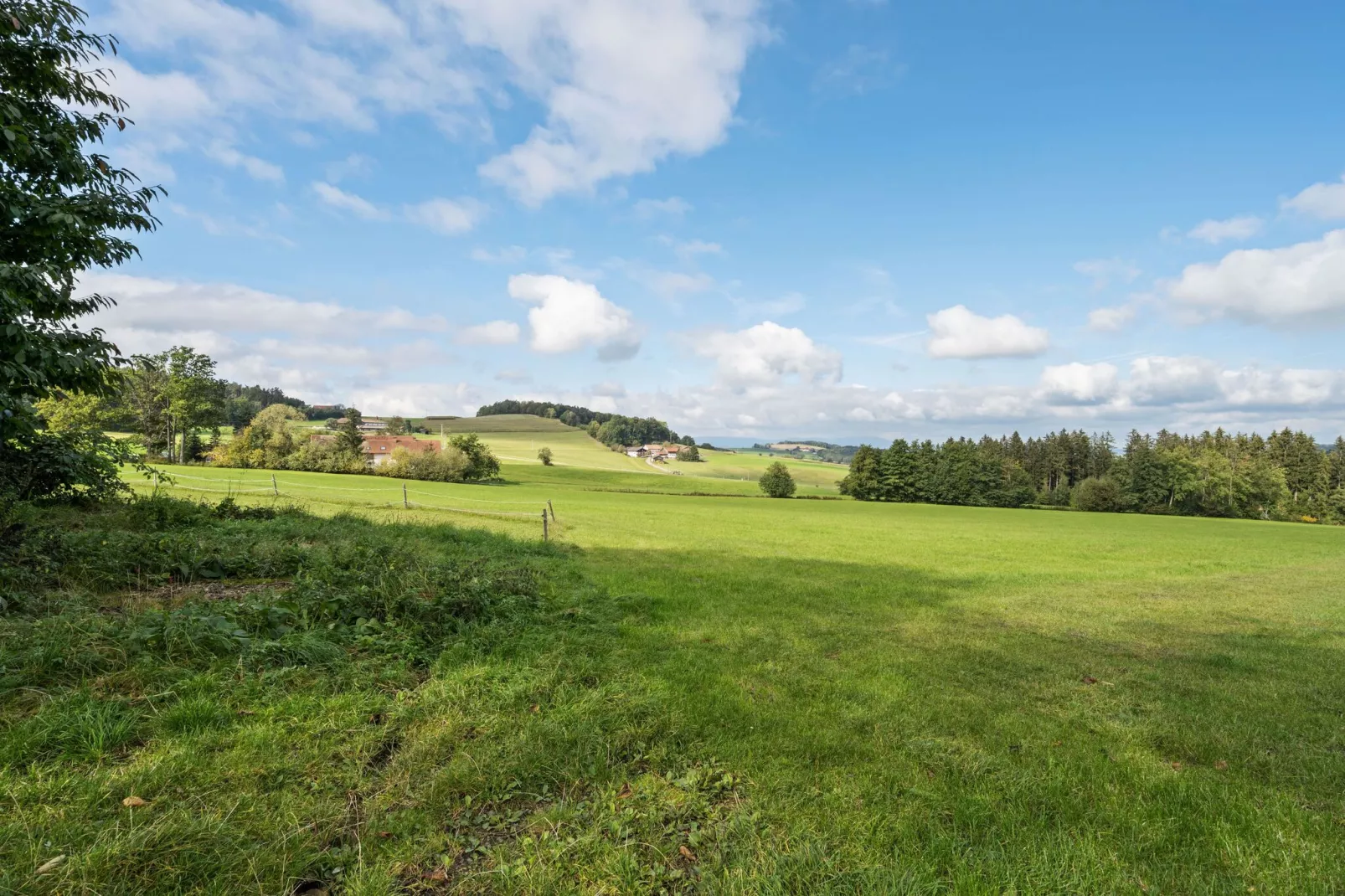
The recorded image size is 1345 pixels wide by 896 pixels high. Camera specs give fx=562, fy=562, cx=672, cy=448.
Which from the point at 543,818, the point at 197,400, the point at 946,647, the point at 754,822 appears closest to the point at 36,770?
the point at 543,818

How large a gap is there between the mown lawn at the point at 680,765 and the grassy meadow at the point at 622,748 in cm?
2

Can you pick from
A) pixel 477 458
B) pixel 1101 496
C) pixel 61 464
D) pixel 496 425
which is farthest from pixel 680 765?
pixel 496 425

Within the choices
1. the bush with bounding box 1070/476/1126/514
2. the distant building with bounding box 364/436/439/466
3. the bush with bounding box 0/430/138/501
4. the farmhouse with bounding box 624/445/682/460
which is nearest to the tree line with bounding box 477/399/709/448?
the farmhouse with bounding box 624/445/682/460

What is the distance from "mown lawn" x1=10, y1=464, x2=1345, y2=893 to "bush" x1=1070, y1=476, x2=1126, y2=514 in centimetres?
9106

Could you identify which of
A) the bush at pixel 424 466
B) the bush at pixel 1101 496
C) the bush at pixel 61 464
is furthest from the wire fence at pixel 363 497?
the bush at pixel 1101 496

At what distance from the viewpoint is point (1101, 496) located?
83.4 m

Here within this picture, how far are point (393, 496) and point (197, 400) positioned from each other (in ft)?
A: 144

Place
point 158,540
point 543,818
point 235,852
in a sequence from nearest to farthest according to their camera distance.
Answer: point 235,852 < point 543,818 < point 158,540

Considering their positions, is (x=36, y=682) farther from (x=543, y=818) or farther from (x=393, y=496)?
(x=393, y=496)

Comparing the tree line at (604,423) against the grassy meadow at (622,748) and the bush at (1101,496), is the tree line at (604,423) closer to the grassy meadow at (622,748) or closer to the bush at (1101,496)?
the bush at (1101,496)

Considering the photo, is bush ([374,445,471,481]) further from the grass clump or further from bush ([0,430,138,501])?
the grass clump

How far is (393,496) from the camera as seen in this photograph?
4044 centimetres

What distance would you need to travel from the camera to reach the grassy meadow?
323 centimetres

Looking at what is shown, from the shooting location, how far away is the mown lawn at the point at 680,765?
321 centimetres
